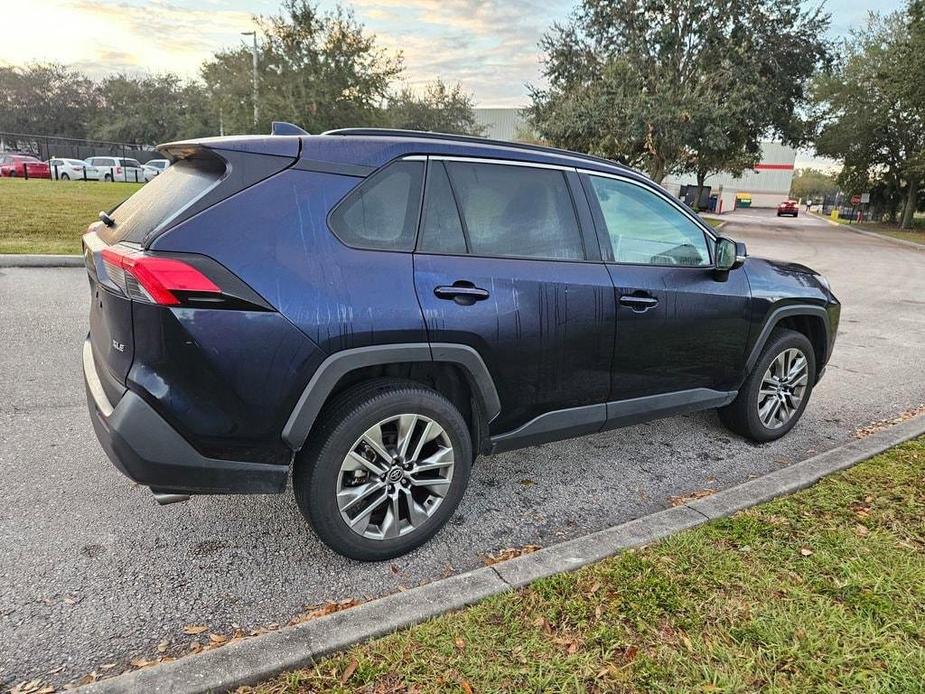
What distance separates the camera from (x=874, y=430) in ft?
14.8

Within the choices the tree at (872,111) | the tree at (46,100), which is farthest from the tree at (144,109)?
the tree at (872,111)

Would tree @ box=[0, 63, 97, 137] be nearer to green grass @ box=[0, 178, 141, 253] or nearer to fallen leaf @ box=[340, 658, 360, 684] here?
green grass @ box=[0, 178, 141, 253]

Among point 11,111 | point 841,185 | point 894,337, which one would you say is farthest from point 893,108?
point 11,111

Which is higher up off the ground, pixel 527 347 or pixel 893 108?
pixel 893 108

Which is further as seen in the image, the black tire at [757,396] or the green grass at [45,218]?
the green grass at [45,218]

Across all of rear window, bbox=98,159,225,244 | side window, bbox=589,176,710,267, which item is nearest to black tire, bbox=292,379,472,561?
rear window, bbox=98,159,225,244

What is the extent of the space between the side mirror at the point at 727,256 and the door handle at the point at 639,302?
590 millimetres

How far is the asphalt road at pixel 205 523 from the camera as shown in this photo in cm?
229

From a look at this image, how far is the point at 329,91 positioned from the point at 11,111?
49238 millimetres

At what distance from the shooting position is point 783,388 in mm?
4145

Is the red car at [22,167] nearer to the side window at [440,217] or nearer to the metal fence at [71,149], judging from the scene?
the metal fence at [71,149]

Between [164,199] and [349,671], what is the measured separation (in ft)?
6.48

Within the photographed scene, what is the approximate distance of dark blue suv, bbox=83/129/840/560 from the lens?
225cm

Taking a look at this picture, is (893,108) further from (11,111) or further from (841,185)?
(11,111)
